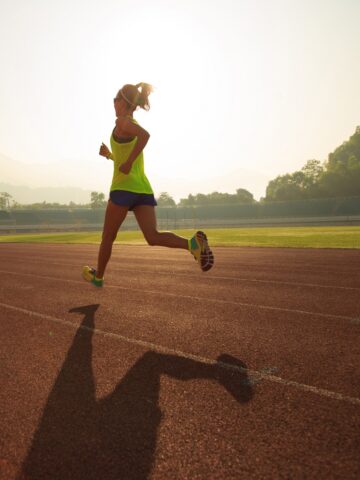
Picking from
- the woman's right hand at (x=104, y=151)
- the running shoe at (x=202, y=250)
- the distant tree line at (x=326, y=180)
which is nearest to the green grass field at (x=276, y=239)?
the running shoe at (x=202, y=250)

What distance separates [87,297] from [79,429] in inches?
142

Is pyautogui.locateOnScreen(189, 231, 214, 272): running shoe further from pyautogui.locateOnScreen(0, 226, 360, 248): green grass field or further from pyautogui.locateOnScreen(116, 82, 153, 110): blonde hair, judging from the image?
pyautogui.locateOnScreen(0, 226, 360, 248): green grass field

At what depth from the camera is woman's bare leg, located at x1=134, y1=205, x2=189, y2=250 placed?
4.68 meters

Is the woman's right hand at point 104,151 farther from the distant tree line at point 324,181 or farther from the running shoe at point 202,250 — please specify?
the distant tree line at point 324,181

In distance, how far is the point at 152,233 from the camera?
184 inches

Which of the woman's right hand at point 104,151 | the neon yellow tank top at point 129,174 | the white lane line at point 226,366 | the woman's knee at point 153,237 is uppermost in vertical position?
the woman's right hand at point 104,151

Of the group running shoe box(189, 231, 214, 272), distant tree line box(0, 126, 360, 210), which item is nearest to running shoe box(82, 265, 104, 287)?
running shoe box(189, 231, 214, 272)

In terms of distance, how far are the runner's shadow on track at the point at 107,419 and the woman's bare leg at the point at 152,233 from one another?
1.79 meters

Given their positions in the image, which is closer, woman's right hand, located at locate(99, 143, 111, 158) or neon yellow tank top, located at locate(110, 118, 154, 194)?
neon yellow tank top, located at locate(110, 118, 154, 194)

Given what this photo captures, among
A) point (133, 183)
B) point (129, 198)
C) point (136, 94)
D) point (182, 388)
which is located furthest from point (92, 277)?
point (182, 388)

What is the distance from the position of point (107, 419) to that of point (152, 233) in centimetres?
280

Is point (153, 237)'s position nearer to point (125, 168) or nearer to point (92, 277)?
point (125, 168)

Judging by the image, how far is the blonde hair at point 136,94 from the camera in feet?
14.5

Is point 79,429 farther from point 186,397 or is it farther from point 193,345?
point 193,345
